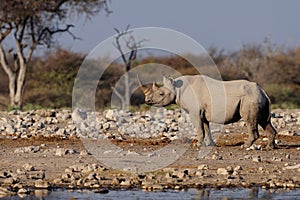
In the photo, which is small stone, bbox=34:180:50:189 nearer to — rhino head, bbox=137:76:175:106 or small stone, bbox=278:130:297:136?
rhino head, bbox=137:76:175:106

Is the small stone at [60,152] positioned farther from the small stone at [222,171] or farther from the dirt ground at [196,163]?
the small stone at [222,171]

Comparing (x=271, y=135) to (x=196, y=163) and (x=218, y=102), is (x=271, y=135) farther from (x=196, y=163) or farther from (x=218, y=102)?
(x=196, y=163)

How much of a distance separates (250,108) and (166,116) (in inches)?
242

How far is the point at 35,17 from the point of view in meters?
33.3

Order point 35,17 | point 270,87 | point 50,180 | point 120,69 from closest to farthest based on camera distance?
point 50,180, point 35,17, point 270,87, point 120,69

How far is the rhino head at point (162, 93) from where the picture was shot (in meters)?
14.9

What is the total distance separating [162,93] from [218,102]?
1170 millimetres

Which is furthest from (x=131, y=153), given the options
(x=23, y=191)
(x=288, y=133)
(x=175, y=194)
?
(x=288, y=133)

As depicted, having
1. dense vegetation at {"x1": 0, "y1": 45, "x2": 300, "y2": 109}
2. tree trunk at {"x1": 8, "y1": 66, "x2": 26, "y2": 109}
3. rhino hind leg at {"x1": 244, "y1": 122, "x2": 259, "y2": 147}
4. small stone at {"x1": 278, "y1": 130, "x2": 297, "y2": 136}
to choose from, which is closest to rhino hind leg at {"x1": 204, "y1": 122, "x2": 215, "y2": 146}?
rhino hind leg at {"x1": 244, "y1": 122, "x2": 259, "y2": 147}

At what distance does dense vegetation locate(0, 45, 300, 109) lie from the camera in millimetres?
40031

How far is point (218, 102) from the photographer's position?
47.3 feet

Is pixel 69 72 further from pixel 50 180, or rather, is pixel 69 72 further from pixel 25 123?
pixel 50 180

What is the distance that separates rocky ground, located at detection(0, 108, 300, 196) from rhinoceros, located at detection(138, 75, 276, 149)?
1.29 feet

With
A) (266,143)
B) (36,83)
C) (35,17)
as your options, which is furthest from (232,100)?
(36,83)
